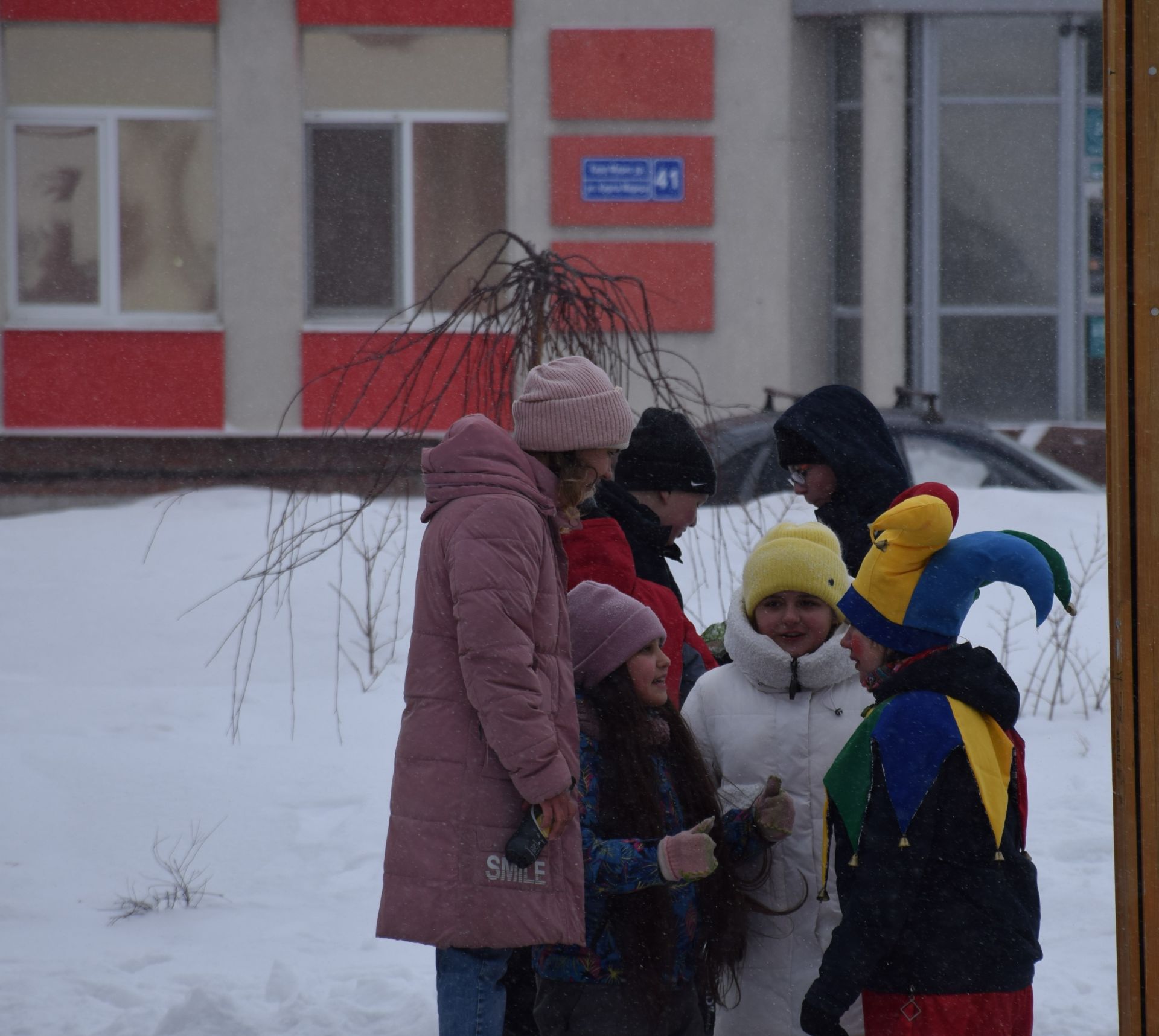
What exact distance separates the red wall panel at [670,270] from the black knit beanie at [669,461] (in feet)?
25.1

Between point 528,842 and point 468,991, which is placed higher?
point 528,842

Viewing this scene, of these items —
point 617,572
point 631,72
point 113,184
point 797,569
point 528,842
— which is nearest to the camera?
point 528,842

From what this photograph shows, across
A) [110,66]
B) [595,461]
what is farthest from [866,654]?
[110,66]

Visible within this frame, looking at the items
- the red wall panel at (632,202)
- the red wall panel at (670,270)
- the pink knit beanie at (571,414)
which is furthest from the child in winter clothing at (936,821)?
the red wall panel at (632,202)

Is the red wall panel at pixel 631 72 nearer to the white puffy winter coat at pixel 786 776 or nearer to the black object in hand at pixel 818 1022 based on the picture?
the white puffy winter coat at pixel 786 776

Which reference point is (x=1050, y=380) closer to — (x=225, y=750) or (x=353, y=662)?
(x=353, y=662)

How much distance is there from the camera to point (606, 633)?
110 inches

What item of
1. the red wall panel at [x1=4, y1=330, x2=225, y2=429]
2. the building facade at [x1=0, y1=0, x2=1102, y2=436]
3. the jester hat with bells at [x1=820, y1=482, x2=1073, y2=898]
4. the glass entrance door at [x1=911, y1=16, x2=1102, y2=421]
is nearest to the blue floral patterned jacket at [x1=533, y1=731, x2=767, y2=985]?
the jester hat with bells at [x1=820, y1=482, x2=1073, y2=898]

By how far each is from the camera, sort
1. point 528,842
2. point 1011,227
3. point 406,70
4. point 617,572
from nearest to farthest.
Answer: point 528,842 → point 617,572 → point 406,70 → point 1011,227

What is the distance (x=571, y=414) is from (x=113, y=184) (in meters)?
9.67

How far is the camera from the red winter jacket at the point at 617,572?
3.10 meters

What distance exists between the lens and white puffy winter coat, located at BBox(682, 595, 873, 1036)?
2.82m

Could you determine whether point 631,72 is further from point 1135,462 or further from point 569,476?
point 1135,462

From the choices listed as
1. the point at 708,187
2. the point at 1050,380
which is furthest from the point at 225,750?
the point at 1050,380
